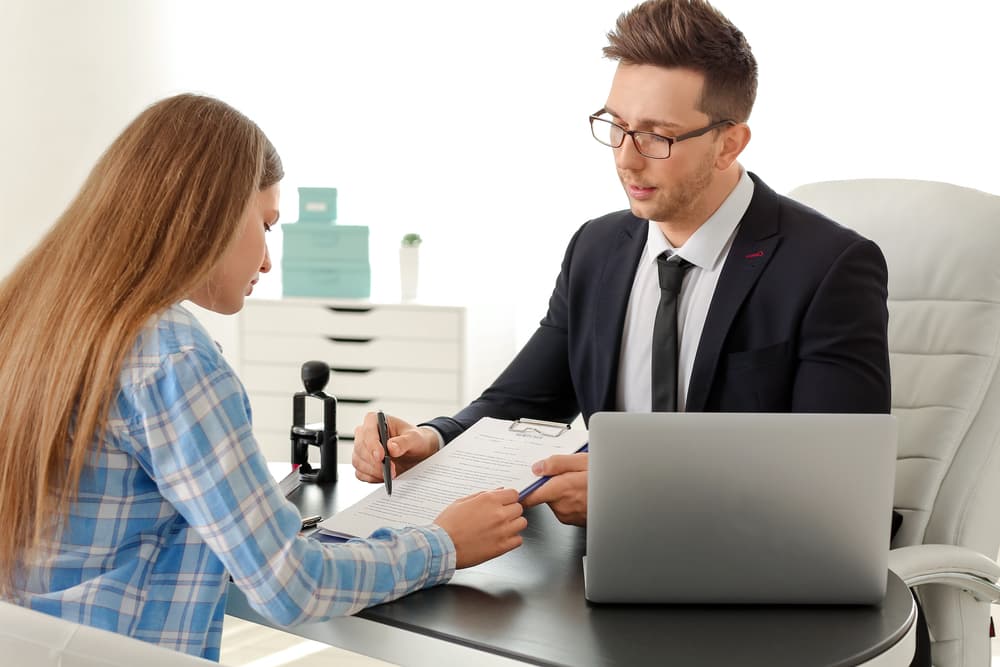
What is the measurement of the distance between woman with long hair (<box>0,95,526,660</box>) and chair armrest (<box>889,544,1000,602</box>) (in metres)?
0.82

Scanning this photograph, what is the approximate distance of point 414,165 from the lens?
473 centimetres

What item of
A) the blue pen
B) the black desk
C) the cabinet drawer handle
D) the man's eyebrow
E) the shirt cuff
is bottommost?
the cabinet drawer handle

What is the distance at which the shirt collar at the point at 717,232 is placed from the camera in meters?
1.98

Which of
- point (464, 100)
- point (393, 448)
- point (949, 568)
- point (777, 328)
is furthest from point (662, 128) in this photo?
point (464, 100)

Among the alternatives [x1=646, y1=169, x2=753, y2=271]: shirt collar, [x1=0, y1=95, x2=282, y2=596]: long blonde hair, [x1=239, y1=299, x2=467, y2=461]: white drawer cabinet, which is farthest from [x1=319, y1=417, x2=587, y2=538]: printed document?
[x1=239, y1=299, x2=467, y2=461]: white drawer cabinet

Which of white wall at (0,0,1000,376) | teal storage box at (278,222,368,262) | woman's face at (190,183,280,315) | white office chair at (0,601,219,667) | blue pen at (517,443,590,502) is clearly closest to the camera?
white office chair at (0,601,219,667)

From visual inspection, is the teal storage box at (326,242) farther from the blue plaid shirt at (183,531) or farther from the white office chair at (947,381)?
→ the blue plaid shirt at (183,531)

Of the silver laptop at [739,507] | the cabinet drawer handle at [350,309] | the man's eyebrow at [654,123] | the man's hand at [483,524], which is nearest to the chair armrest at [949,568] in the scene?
the silver laptop at [739,507]

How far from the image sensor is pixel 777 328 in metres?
1.88

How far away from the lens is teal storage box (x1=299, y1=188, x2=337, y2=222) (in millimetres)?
4293

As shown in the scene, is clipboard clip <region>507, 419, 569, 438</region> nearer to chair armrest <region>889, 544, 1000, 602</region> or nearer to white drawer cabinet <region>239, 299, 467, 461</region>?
chair armrest <region>889, 544, 1000, 602</region>

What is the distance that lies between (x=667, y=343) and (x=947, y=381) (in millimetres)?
486

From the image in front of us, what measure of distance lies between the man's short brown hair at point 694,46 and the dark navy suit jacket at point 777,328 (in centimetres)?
18

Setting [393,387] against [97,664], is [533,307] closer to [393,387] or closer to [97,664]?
[393,387]
